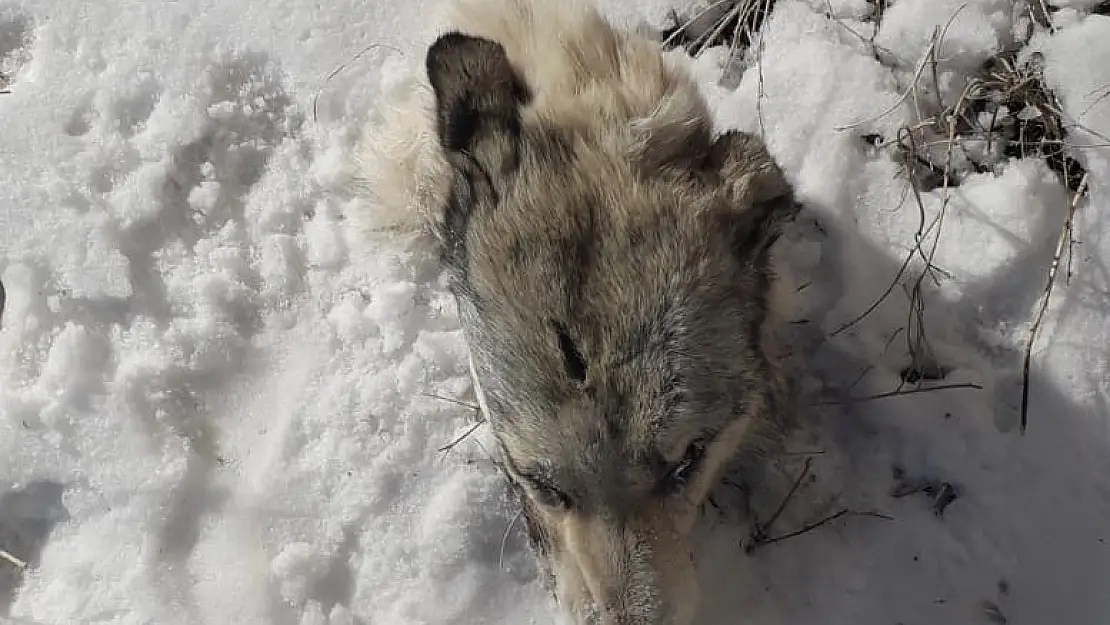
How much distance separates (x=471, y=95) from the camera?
246cm

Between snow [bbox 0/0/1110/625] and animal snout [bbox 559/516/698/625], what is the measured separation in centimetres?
72

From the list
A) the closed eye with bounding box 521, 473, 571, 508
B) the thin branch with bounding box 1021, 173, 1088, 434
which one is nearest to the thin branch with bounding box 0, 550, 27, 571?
the closed eye with bounding box 521, 473, 571, 508

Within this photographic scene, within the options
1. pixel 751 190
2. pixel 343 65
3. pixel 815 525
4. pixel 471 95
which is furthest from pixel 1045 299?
pixel 343 65

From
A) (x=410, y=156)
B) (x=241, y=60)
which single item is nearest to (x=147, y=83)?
(x=241, y=60)

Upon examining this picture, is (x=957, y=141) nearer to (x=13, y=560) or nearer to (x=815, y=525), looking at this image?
(x=815, y=525)

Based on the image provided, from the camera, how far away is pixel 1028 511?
2908 millimetres

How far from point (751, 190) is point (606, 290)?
55cm

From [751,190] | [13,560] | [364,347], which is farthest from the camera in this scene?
[364,347]

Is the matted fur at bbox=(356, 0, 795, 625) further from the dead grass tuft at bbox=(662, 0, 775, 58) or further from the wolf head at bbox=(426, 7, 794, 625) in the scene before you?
the dead grass tuft at bbox=(662, 0, 775, 58)

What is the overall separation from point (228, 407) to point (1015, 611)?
2737 mm

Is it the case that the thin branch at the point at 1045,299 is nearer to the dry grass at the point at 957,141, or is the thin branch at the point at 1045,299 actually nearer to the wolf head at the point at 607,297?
the dry grass at the point at 957,141

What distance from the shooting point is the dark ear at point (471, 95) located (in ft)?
8.02

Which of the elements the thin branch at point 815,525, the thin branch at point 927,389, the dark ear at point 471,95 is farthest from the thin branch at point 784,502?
the dark ear at point 471,95

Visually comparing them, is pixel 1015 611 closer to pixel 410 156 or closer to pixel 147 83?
pixel 410 156
